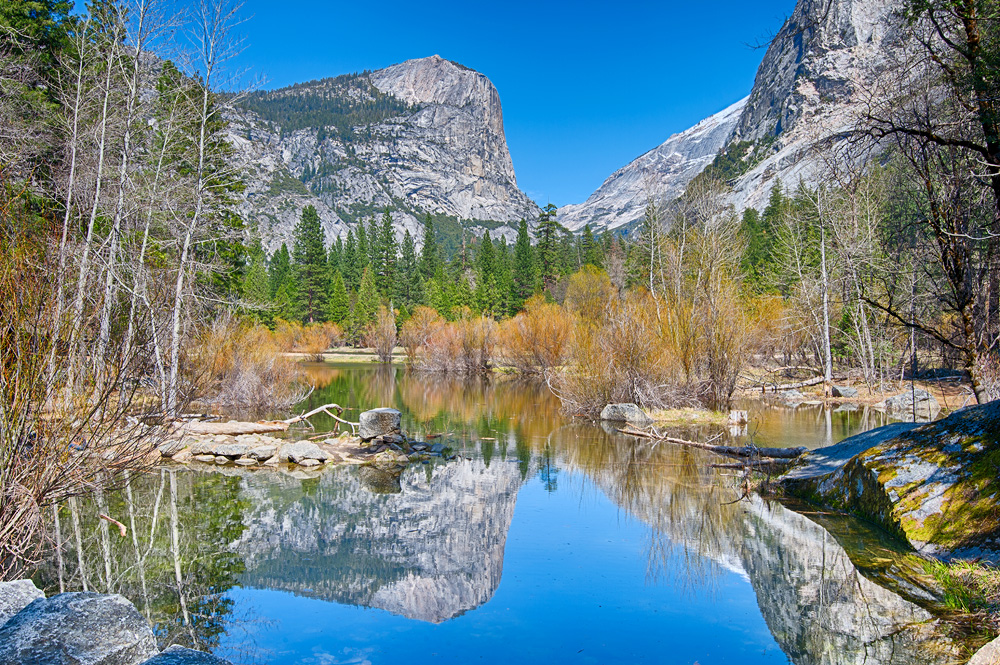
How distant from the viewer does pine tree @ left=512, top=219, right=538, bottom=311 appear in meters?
63.8

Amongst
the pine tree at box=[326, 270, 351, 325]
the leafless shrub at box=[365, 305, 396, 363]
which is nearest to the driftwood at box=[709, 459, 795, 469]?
the leafless shrub at box=[365, 305, 396, 363]

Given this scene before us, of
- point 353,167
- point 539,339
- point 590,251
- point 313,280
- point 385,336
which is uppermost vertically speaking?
point 353,167

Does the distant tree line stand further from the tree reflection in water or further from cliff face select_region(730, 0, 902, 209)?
the tree reflection in water

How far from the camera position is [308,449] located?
503 inches

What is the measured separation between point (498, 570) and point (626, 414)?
11.6 metres

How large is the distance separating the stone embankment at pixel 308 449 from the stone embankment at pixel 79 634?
27.0 feet

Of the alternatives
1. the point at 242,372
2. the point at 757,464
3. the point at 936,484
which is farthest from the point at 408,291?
the point at 936,484

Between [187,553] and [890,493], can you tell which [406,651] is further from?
[890,493]

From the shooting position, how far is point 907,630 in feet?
15.5

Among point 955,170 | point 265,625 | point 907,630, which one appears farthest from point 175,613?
point 955,170

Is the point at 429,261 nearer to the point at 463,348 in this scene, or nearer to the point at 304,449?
the point at 463,348

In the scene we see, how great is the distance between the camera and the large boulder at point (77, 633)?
11.8 ft

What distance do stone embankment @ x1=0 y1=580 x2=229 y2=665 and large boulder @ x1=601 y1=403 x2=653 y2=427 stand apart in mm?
14373

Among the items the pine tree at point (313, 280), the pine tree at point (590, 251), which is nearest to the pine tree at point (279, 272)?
the pine tree at point (313, 280)
